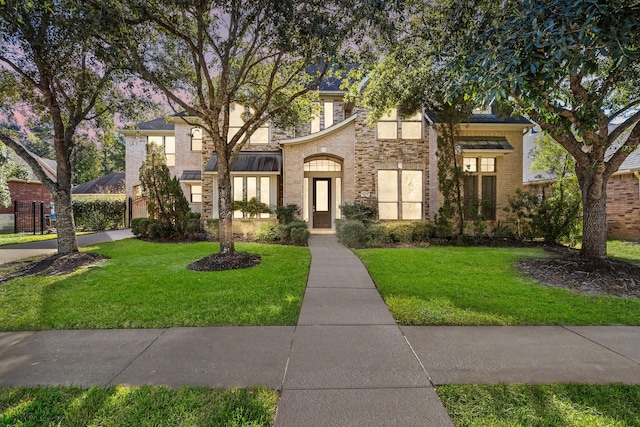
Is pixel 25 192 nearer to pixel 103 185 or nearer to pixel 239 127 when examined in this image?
pixel 103 185

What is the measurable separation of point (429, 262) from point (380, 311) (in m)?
4.03

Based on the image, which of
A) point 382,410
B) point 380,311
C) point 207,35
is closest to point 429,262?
point 380,311

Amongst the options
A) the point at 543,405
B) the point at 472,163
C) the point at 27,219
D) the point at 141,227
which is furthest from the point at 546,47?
the point at 27,219

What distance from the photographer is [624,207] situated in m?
14.1

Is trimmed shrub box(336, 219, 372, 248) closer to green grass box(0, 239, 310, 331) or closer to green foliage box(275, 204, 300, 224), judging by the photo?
green grass box(0, 239, 310, 331)

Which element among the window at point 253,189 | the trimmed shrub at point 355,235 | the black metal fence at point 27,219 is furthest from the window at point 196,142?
the trimmed shrub at point 355,235

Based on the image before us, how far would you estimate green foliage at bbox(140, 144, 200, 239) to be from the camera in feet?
40.8

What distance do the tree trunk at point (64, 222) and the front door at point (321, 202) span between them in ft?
31.8

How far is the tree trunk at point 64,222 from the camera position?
27.2 ft

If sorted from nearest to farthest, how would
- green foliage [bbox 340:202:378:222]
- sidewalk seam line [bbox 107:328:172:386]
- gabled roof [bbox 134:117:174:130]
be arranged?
sidewalk seam line [bbox 107:328:172:386] < green foliage [bbox 340:202:378:222] < gabled roof [bbox 134:117:174:130]

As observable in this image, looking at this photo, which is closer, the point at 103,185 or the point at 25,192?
the point at 25,192

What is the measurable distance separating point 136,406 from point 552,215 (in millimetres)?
13657

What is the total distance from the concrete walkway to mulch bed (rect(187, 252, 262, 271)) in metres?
3.55

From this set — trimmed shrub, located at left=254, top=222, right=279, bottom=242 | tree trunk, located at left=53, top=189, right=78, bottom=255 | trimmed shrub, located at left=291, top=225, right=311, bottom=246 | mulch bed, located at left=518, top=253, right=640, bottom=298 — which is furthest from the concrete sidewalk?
mulch bed, located at left=518, top=253, right=640, bottom=298
